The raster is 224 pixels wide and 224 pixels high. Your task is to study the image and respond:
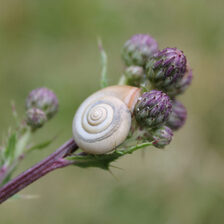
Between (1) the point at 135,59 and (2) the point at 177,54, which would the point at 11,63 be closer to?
(1) the point at 135,59

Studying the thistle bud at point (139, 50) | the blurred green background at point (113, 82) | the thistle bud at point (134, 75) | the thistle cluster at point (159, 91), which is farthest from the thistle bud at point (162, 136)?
the blurred green background at point (113, 82)

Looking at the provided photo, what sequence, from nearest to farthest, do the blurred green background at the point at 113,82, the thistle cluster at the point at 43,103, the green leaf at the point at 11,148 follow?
the green leaf at the point at 11,148 < the thistle cluster at the point at 43,103 < the blurred green background at the point at 113,82

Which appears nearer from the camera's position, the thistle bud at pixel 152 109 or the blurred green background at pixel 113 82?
the thistle bud at pixel 152 109

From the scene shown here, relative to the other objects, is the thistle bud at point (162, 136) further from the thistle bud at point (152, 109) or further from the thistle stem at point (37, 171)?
the thistle stem at point (37, 171)

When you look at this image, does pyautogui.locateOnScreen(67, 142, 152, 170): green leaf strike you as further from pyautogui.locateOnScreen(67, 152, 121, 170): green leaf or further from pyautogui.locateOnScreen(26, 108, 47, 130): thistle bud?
pyautogui.locateOnScreen(26, 108, 47, 130): thistle bud

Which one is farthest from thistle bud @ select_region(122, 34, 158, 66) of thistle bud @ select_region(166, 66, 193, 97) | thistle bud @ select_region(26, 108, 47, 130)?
thistle bud @ select_region(26, 108, 47, 130)

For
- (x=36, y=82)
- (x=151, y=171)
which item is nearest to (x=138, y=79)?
(x=151, y=171)

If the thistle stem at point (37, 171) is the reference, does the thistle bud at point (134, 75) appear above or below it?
above
